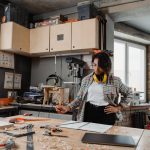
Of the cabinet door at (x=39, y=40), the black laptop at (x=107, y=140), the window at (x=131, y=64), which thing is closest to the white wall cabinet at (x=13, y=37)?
the cabinet door at (x=39, y=40)

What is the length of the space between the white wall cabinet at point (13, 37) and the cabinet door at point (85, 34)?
984 mm

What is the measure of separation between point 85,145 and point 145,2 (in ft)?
9.43

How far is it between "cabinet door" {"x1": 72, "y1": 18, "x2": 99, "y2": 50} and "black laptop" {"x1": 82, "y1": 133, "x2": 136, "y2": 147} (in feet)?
7.01

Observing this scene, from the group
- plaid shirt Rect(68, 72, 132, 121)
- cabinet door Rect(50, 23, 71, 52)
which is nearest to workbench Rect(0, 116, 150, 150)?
plaid shirt Rect(68, 72, 132, 121)

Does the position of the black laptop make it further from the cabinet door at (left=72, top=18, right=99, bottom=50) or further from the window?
the window

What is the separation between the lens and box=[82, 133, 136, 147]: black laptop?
1.13 metres

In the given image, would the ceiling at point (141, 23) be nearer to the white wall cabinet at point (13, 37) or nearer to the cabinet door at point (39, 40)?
the cabinet door at point (39, 40)

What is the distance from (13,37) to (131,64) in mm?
3370

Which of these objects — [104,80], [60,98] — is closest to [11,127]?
[104,80]

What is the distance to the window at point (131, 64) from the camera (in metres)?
5.35

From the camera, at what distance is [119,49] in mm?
5434

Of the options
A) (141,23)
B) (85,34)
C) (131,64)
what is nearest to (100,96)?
(85,34)

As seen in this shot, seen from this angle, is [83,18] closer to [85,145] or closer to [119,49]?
[119,49]

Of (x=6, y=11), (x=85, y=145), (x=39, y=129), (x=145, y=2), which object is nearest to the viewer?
(x=85, y=145)
